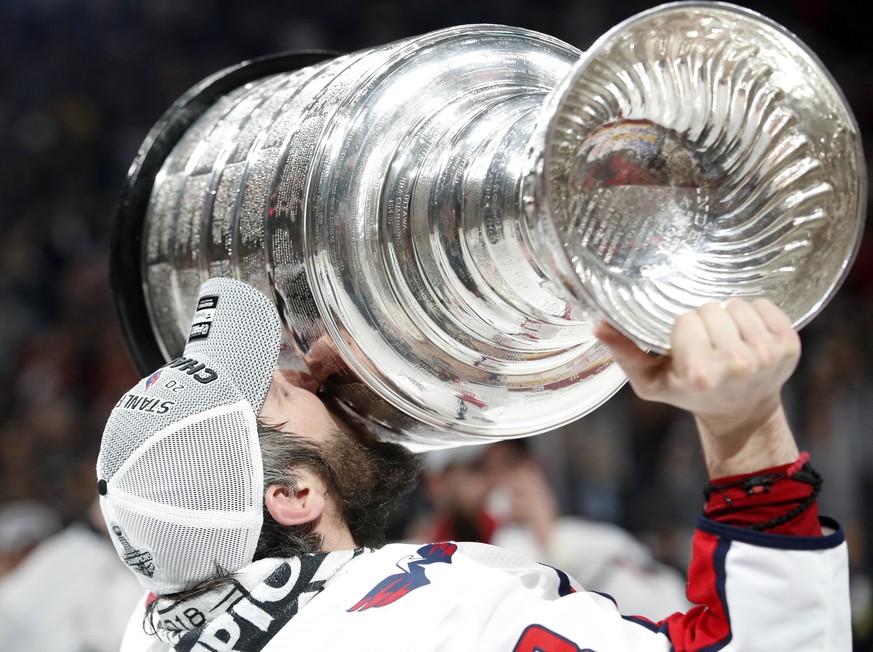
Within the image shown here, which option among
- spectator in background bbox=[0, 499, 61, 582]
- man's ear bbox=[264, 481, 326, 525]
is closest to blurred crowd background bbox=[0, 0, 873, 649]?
spectator in background bbox=[0, 499, 61, 582]

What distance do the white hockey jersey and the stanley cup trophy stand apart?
6.0 inches

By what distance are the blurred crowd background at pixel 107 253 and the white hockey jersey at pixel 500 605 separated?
221cm

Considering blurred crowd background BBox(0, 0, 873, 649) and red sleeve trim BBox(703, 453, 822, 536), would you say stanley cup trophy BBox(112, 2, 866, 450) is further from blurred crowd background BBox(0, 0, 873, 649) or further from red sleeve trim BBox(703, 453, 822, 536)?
blurred crowd background BBox(0, 0, 873, 649)

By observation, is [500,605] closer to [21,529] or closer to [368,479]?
[368,479]

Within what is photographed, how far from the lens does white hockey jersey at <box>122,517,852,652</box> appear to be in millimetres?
782

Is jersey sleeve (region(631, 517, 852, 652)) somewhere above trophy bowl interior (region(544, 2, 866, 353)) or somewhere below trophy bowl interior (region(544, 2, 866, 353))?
below

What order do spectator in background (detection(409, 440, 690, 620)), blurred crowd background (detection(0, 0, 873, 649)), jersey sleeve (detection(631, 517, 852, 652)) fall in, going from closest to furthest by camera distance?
jersey sleeve (detection(631, 517, 852, 652)) → spectator in background (detection(409, 440, 690, 620)) → blurred crowd background (detection(0, 0, 873, 649))

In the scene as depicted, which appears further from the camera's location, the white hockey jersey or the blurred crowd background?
the blurred crowd background

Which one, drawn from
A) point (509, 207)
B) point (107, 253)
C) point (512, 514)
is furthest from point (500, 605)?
point (107, 253)

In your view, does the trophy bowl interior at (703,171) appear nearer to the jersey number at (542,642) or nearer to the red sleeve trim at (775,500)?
the red sleeve trim at (775,500)

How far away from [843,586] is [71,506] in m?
3.02

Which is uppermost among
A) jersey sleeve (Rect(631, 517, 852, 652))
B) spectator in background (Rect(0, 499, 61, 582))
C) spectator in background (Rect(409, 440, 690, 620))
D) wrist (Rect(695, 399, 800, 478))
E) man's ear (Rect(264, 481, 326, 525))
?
wrist (Rect(695, 399, 800, 478))

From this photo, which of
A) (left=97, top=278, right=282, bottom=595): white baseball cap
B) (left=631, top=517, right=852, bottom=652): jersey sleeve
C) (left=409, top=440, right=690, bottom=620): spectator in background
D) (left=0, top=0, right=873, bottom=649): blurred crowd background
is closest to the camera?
(left=631, top=517, right=852, bottom=652): jersey sleeve

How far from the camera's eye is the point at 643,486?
3271 mm
